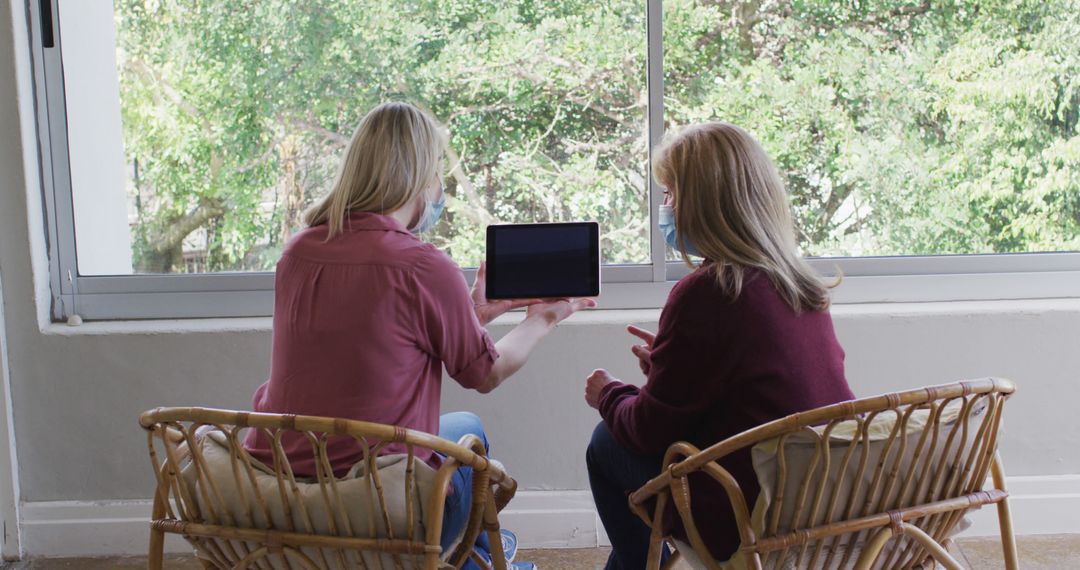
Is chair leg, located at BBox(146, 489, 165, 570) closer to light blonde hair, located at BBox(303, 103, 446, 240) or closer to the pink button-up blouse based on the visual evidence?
the pink button-up blouse

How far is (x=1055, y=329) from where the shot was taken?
2.82 m

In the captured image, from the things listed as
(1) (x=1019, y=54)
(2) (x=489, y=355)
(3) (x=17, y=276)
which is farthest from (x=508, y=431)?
(1) (x=1019, y=54)

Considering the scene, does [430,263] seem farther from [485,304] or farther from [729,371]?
[729,371]

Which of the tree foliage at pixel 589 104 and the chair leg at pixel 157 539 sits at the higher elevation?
the tree foliage at pixel 589 104

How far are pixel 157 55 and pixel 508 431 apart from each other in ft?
4.73

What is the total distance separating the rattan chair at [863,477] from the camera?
1557 millimetres

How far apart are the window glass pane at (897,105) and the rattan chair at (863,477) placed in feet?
4.41

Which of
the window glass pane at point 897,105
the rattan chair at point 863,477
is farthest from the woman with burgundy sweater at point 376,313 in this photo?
the window glass pane at point 897,105

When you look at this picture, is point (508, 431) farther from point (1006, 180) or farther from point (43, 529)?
point (1006, 180)

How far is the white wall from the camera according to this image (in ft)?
9.09

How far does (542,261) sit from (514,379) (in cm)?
Result: 74

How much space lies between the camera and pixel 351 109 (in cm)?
285

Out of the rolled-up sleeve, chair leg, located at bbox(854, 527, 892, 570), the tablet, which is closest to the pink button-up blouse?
the rolled-up sleeve

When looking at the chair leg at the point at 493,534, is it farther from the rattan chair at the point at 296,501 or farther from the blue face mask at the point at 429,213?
the blue face mask at the point at 429,213
